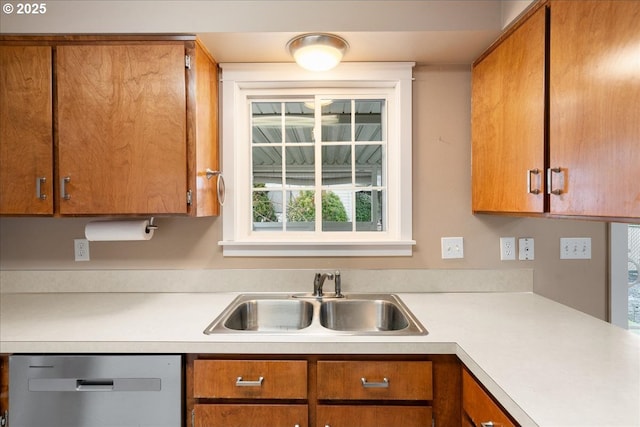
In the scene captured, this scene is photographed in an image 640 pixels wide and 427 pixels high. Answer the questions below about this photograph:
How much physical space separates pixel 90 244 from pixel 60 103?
74cm

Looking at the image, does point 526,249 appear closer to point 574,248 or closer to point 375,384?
point 574,248

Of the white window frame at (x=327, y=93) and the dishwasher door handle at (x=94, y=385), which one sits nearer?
the dishwasher door handle at (x=94, y=385)

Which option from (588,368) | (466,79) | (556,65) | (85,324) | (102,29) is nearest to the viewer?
(588,368)

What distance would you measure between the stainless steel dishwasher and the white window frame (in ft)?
2.45

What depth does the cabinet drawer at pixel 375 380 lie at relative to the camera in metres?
1.14

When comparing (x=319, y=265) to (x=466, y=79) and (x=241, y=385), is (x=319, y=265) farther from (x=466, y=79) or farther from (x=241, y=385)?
(x=466, y=79)

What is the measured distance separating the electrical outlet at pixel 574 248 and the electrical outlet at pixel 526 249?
0.53ft

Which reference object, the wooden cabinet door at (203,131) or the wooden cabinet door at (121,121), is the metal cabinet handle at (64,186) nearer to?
the wooden cabinet door at (121,121)

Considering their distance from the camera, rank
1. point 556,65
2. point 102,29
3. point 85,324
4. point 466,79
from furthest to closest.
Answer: point 466,79, point 102,29, point 85,324, point 556,65

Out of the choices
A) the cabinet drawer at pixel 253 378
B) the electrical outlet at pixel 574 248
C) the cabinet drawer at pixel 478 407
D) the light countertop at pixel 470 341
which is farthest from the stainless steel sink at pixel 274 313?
the electrical outlet at pixel 574 248

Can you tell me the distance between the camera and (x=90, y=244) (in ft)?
5.90

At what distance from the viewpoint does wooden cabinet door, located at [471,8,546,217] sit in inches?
47.1


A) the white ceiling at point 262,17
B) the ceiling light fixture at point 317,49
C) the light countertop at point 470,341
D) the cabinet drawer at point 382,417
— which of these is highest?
the white ceiling at point 262,17

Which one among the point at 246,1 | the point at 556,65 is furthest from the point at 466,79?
the point at 246,1
